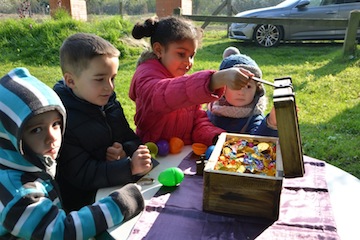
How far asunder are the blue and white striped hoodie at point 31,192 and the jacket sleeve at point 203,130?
2.22 feet

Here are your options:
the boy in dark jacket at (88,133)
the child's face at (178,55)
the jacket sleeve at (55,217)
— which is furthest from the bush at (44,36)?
the jacket sleeve at (55,217)

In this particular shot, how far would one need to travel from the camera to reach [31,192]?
94cm

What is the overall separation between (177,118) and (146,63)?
1.00 ft

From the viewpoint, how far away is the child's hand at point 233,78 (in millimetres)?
1196

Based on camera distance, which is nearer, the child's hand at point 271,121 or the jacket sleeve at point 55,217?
the jacket sleeve at point 55,217

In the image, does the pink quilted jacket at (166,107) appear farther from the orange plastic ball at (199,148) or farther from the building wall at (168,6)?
the building wall at (168,6)

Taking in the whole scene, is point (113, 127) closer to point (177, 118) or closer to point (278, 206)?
point (177, 118)

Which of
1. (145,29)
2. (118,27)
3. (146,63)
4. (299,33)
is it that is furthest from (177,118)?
(299,33)

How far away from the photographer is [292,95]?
3.08ft

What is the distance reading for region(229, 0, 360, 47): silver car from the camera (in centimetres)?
749

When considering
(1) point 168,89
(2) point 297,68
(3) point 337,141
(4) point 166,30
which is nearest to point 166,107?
(1) point 168,89

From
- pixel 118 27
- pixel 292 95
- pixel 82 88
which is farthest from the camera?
pixel 118 27

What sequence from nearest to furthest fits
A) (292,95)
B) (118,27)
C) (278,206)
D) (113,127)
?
1. (292,95)
2. (278,206)
3. (113,127)
4. (118,27)

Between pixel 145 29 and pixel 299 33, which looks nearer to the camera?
pixel 145 29
